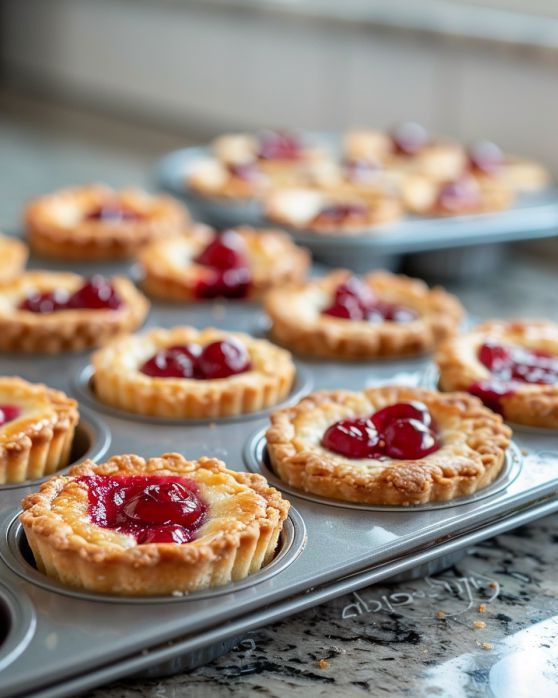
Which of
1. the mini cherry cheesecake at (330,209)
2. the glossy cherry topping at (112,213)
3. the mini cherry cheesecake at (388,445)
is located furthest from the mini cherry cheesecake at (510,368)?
the glossy cherry topping at (112,213)

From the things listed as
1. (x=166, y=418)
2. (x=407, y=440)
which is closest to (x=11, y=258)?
(x=166, y=418)

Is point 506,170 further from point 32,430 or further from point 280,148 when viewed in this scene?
point 32,430

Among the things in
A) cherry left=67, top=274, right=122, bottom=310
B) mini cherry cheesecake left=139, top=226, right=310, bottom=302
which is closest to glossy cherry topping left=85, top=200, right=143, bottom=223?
mini cherry cheesecake left=139, top=226, right=310, bottom=302

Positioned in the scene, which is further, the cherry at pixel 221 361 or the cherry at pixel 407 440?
the cherry at pixel 221 361

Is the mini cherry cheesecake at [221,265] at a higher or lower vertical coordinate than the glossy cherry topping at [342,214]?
lower

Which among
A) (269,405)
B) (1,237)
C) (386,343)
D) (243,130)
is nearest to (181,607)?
(269,405)

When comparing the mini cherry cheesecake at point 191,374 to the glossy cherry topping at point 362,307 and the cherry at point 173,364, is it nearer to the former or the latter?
the cherry at point 173,364

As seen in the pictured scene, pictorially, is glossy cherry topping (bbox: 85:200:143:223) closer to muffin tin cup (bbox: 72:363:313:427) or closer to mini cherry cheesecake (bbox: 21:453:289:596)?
muffin tin cup (bbox: 72:363:313:427)
